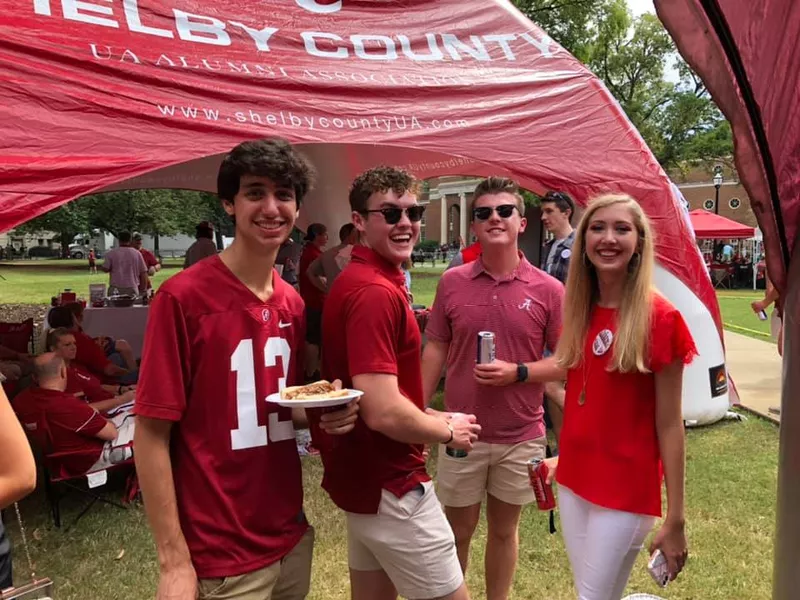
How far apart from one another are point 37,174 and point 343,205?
648 cm

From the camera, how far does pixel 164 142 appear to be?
3.84 metres

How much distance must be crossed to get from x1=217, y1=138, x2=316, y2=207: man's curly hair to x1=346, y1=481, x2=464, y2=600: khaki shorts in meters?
1.12

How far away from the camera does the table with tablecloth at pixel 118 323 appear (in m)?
7.91

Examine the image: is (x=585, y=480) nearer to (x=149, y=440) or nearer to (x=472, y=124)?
(x=149, y=440)

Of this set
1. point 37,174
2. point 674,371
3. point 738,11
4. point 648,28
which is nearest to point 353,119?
point 37,174

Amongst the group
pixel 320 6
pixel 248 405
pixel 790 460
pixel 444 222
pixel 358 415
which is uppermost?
pixel 320 6

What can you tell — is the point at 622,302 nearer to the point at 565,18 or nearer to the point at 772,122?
the point at 772,122

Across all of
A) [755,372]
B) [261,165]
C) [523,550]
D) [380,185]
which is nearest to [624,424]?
[380,185]

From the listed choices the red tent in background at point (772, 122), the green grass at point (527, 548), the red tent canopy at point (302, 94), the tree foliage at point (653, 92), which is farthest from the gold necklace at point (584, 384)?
the tree foliage at point (653, 92)

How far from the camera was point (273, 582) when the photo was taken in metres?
1.87

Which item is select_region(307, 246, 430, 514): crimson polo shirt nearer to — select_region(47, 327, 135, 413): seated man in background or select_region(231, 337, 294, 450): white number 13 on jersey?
select_region(231, 337, 294, 450): white number 13 on jersey

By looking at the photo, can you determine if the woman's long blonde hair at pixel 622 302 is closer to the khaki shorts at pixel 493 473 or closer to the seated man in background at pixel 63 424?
the khaki shorts at pixel 493 473

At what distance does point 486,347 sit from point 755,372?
797 centimetres

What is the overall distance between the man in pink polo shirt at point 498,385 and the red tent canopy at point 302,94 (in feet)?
5.06
